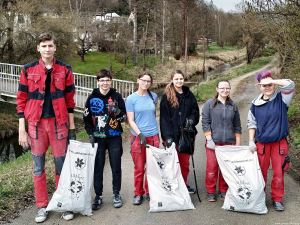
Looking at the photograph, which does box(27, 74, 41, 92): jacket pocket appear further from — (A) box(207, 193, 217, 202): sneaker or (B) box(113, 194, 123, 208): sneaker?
(A) box(207, 193, 217, 202): sneaker

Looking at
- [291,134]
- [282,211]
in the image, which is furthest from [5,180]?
[291,134]

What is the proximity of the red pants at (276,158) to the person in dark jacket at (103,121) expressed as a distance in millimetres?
1906

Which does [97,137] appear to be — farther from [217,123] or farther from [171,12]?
[171,12]

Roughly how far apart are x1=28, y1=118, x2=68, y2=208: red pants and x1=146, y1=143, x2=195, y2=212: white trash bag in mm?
1134

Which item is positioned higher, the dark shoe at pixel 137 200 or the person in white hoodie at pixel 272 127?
the person in white hoodie at pixel 272 127

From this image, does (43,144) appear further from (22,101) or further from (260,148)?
(260,148)

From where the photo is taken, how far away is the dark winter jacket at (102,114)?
5496 mm

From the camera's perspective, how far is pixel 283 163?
18.3 feet

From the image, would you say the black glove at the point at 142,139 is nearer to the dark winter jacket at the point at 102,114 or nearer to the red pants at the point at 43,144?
the dark winter jacket at the point at 102,114

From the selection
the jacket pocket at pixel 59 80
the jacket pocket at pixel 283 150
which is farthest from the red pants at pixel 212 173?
the jacket pocket at pixel 59 80

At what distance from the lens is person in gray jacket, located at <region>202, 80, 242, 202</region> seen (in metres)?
5.77

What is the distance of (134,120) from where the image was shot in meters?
5.73

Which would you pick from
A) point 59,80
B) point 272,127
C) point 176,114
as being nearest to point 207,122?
point 176,114

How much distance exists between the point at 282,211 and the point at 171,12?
104 ft
